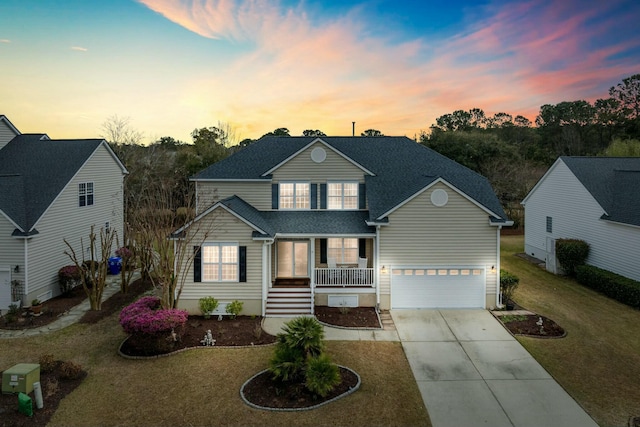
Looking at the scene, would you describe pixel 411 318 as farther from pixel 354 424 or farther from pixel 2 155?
pixel 2 155

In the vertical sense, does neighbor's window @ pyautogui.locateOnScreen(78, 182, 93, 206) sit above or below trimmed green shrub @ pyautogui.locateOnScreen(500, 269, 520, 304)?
above

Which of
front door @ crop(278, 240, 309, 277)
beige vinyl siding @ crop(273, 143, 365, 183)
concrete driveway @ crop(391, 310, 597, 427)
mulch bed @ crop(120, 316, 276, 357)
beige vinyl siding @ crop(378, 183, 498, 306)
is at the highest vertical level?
beige vinyl siding @ crop(273, 143, 365, 183)

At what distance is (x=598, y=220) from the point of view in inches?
768

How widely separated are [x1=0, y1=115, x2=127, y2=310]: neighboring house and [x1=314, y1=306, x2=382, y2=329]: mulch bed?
1245 centimetres

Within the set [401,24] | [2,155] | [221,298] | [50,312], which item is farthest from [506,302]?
[2,155]

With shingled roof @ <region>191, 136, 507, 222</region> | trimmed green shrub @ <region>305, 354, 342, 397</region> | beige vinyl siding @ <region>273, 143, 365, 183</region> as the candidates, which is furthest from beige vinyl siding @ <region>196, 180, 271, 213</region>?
trimmed green shrub @ <region>305, 354, 342, 397</region>

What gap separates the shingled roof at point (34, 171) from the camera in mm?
15946

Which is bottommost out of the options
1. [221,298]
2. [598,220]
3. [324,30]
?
[221,298]

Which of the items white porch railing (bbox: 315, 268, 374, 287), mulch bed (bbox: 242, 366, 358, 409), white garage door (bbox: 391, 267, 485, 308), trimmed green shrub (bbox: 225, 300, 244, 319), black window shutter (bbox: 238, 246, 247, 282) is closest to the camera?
mulch bed (bbox: 242, 366, 358, 409)

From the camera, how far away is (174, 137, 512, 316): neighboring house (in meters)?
14.9

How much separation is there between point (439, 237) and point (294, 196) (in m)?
7.27

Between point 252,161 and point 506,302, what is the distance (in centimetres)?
1427

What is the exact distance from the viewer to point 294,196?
60.6 ft

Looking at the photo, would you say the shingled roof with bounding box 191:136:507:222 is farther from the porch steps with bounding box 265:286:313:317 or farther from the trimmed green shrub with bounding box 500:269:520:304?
the porch steps with bounding box 265:286:313:317
